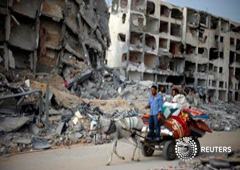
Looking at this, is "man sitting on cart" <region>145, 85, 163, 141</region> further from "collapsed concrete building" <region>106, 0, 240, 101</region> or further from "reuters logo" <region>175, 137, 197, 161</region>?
"collapsed concrete building" <region>106, 0, 240, 101</region>

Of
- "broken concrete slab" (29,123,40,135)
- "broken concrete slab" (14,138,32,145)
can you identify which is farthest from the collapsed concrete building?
"broken concrete slab" (14,138,32,145)

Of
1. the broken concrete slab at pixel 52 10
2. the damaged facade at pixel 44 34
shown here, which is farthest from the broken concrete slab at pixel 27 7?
the broken concrete slab at pixel 52 10

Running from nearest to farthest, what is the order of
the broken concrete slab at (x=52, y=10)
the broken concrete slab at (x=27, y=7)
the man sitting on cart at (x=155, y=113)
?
the man sitting on cart at (x=155, y=113)
the broken concrete slab at (x=27, y=7)
the broken concrete slab at (x=52, y=10)

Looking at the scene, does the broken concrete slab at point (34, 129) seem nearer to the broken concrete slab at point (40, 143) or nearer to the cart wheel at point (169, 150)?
the broken concrete slab at point (40, 143)

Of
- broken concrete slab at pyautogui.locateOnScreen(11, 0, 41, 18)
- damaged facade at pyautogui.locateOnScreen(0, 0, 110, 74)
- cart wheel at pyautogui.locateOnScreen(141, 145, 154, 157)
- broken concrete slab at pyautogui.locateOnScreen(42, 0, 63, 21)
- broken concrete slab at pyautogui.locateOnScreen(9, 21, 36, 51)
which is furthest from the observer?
broken concrete slab at pyautogui.locateOnScreen(42, 0, 63, 21)

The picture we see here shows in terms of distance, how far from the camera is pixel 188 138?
764 cm

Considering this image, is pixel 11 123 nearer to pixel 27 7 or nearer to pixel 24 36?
pixel 24 36

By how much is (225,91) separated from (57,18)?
38.9 meters

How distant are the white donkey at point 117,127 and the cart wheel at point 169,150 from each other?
2.54ft

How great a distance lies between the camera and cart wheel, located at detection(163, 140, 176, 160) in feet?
23.5

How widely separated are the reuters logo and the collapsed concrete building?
2975 cm

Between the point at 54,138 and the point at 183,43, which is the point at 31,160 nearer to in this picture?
the point at 54,138

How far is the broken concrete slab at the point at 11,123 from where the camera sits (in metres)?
9.57

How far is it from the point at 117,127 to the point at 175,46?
1545 inches
